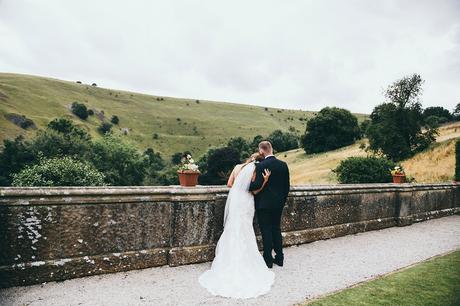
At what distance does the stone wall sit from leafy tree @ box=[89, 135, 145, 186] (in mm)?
31580

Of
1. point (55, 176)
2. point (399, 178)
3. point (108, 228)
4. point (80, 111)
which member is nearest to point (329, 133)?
point (55, 176)

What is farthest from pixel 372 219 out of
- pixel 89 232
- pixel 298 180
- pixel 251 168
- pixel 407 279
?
pixel 298 180

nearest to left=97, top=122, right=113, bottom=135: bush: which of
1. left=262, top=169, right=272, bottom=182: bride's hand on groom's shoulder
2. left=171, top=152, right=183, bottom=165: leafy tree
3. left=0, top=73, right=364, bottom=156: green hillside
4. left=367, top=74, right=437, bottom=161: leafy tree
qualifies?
left=0, top=73, right=364, bottom=156: green hillside

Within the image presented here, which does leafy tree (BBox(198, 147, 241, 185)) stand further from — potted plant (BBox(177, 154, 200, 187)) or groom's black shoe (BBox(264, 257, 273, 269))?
groom's black shoe (BBox(264, 257, 273, 269))

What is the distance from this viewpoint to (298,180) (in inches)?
1575

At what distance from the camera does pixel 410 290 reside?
5.11 metres

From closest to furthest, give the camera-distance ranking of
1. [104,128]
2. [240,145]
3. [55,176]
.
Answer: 1. [55,176]
2. [240,145]
3. [104,128]

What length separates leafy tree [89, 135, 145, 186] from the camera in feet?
122

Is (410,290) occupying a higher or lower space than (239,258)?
lower

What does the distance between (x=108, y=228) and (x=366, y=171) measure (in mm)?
15520

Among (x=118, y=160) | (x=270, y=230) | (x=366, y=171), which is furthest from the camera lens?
(x=118, y=160)

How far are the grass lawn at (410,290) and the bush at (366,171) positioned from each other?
11.8 meters

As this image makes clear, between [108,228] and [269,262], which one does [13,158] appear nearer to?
[108,228]

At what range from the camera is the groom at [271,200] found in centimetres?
604
